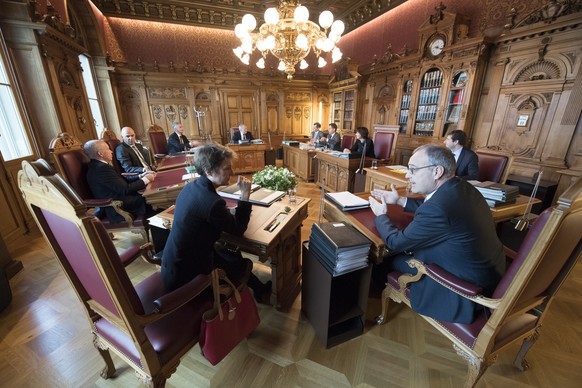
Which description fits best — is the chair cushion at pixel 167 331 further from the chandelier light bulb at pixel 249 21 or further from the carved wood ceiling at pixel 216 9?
the carved wood ceiling at pixel 216 9

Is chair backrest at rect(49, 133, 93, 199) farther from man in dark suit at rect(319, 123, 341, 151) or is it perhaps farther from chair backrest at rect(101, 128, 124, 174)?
man in dark suit at rect(319, 123, 341, 151)

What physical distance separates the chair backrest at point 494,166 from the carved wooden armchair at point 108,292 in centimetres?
324

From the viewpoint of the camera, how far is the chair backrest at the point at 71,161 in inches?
85.8

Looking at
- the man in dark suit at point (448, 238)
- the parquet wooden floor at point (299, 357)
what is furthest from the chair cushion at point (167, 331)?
the man in dark suit at point (448, 238)

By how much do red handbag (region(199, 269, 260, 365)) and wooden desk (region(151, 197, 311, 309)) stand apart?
11.1 inches

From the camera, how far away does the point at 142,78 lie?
253 inches

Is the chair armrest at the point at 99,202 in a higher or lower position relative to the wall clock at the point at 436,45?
lower

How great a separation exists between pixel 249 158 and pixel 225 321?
5.29 meters

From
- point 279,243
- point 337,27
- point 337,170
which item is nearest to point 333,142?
point 337,170

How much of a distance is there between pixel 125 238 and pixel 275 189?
2.34 meters

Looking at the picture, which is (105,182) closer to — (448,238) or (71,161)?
(71,161)

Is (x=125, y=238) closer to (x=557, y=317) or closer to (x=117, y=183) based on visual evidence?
(x=117, y=183)

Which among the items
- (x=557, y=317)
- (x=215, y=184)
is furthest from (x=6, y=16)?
(x=557, y=317)

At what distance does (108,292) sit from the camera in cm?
94
